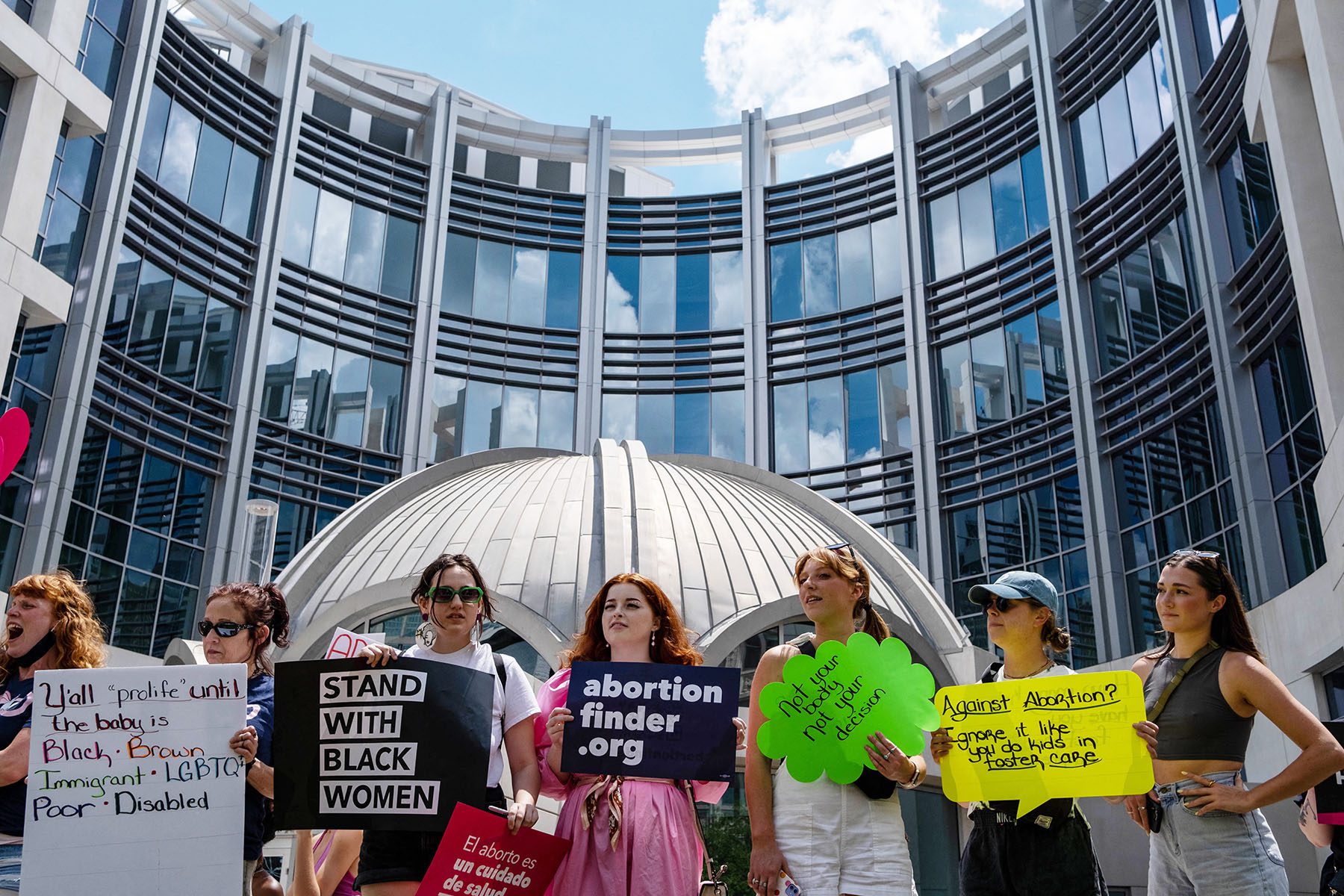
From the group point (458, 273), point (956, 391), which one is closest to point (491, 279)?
point (458, 273)

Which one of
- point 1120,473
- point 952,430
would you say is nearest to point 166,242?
point 952,430

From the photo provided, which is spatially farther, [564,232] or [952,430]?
[564,232]

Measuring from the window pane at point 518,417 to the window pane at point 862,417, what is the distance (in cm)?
982

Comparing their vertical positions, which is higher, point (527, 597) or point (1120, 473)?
point (1120, 473)

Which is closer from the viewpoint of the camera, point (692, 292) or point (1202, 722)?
point (1202, 722)

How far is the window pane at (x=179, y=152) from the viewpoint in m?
31.5

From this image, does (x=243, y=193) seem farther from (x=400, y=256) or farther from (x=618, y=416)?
(x=618, y=416)

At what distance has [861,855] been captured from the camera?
16.5 feet

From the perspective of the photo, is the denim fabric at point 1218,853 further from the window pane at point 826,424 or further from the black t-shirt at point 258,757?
the window pane at point 826,424

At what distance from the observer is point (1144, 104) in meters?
29.3

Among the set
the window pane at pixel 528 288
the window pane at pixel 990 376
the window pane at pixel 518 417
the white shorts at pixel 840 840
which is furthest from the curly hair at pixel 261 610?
the window pane at pixel 528 288

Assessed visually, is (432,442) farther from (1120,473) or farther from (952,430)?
(1120,473)

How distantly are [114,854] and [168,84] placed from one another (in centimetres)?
3096

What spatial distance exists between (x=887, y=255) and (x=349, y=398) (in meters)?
17.1
